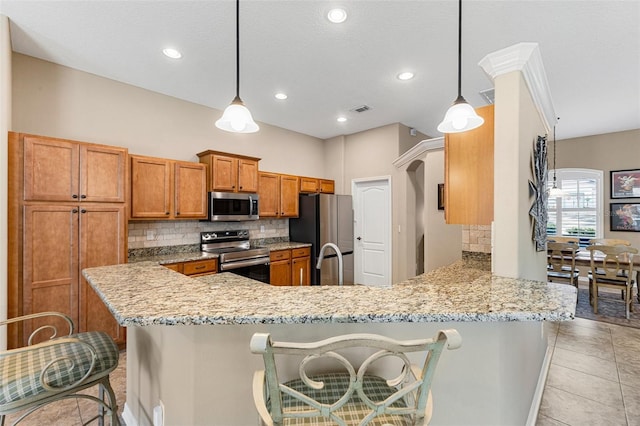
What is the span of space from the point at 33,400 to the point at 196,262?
234cm

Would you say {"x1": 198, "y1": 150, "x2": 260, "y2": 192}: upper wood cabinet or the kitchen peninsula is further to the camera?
{"x1": 198, "y1": 150, "x2": 260, "y2": 192}: upper wood cabinet

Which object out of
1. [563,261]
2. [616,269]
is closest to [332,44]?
[616,269]

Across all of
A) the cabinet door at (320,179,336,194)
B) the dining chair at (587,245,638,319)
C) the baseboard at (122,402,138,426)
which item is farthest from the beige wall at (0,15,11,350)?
the dining chair at (587,245,638,319)

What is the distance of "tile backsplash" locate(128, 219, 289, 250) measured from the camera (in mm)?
3582

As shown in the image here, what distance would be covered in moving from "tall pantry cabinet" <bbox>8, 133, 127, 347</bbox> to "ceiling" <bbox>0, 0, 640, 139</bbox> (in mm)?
989

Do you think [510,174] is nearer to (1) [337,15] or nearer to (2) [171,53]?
(1) [337,15]

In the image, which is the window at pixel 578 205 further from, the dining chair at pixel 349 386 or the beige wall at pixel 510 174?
the dining chair at pixel 349 386

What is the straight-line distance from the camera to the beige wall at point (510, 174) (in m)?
1.70

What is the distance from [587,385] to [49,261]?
477 centimetres

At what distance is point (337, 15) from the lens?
231cm

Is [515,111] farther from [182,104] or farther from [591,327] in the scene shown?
[182,104]

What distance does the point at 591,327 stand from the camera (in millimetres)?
3580

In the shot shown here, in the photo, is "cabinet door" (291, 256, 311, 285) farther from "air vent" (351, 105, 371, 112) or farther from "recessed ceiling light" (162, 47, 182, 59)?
"recessed ceiling light" (162, 47, 182, 59)

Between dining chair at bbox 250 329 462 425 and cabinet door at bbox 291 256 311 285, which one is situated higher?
dining chair at bbox 250 329 462 425
